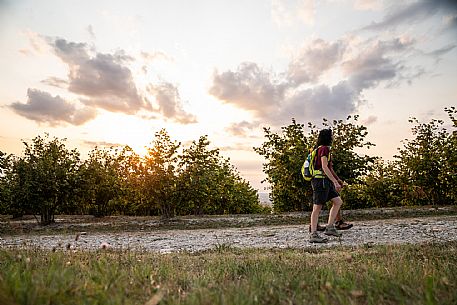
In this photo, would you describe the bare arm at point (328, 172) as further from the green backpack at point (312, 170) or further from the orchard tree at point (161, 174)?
the orchard tree at point (161, 174)

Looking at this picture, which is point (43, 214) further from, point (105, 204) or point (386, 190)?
point (386, 190)

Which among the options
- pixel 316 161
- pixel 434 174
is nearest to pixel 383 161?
pixel 434 174

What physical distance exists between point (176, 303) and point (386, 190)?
32.1 meters

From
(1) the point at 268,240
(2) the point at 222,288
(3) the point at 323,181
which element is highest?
(3) the point at 323,181

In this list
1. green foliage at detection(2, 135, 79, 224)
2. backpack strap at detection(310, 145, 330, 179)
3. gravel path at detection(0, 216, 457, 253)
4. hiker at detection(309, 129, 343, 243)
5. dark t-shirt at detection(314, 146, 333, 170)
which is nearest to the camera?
gravel path at detection(0, 216, 457, 253)

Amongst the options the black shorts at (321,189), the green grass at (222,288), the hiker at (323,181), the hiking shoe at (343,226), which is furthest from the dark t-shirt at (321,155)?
the green grass at (222,288)

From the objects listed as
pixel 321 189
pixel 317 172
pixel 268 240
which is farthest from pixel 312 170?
pixel 268 240

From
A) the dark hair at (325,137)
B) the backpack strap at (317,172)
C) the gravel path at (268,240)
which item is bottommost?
the gravel path at (268,240)

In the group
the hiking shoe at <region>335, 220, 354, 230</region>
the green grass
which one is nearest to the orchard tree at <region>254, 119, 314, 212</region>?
the hiking shoe at <region>335, 220, 354, 230</region>

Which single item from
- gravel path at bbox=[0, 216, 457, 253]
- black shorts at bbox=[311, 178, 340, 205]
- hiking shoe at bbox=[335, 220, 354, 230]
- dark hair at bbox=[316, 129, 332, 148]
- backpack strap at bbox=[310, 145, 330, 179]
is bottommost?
gravel path at bbox=[0, 216, 457, 253]

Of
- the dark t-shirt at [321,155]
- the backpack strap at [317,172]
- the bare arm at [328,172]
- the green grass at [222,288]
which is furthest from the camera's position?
the backpack strap at [317,172]

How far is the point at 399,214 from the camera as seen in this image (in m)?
18.3

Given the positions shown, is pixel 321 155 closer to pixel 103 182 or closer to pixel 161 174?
pixel 161 174

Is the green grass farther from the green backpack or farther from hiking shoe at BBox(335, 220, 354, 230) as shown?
hiking shoe at BBox(335, 220, 354, 230)
